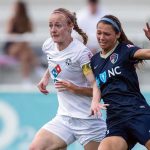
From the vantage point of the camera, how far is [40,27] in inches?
794

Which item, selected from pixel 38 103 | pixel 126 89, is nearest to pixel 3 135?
pixel 38 103

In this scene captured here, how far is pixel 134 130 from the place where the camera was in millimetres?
9773

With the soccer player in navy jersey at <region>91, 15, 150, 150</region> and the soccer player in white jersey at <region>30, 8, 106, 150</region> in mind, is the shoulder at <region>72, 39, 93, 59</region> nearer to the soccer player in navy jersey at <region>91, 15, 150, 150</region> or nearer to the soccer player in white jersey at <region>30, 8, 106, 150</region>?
the soccer player in white jersey at <region>30, 8, 106, 150</region>

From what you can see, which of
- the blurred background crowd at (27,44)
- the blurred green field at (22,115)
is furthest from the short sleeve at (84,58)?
the blurred green field at (22,115)

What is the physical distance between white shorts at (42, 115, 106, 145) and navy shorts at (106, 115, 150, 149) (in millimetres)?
625

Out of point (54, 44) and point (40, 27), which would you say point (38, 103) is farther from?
point (40, 27)

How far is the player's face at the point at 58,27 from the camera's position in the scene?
1023cm

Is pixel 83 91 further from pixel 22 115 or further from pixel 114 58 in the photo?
pixel 22 115

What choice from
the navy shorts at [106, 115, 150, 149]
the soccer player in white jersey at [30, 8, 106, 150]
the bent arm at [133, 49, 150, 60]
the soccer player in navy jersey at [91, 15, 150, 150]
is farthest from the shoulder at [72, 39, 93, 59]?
the navy shorts at [106, 115, 150, 149]

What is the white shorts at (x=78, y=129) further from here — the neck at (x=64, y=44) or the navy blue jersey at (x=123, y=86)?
the neck at (x=64, y=44)

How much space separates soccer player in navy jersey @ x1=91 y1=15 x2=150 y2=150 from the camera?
975 cm

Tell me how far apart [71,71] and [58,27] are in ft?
1.69

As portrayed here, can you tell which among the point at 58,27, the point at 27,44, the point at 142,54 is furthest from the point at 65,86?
the point at 27,44

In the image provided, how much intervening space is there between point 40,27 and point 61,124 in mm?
9730
